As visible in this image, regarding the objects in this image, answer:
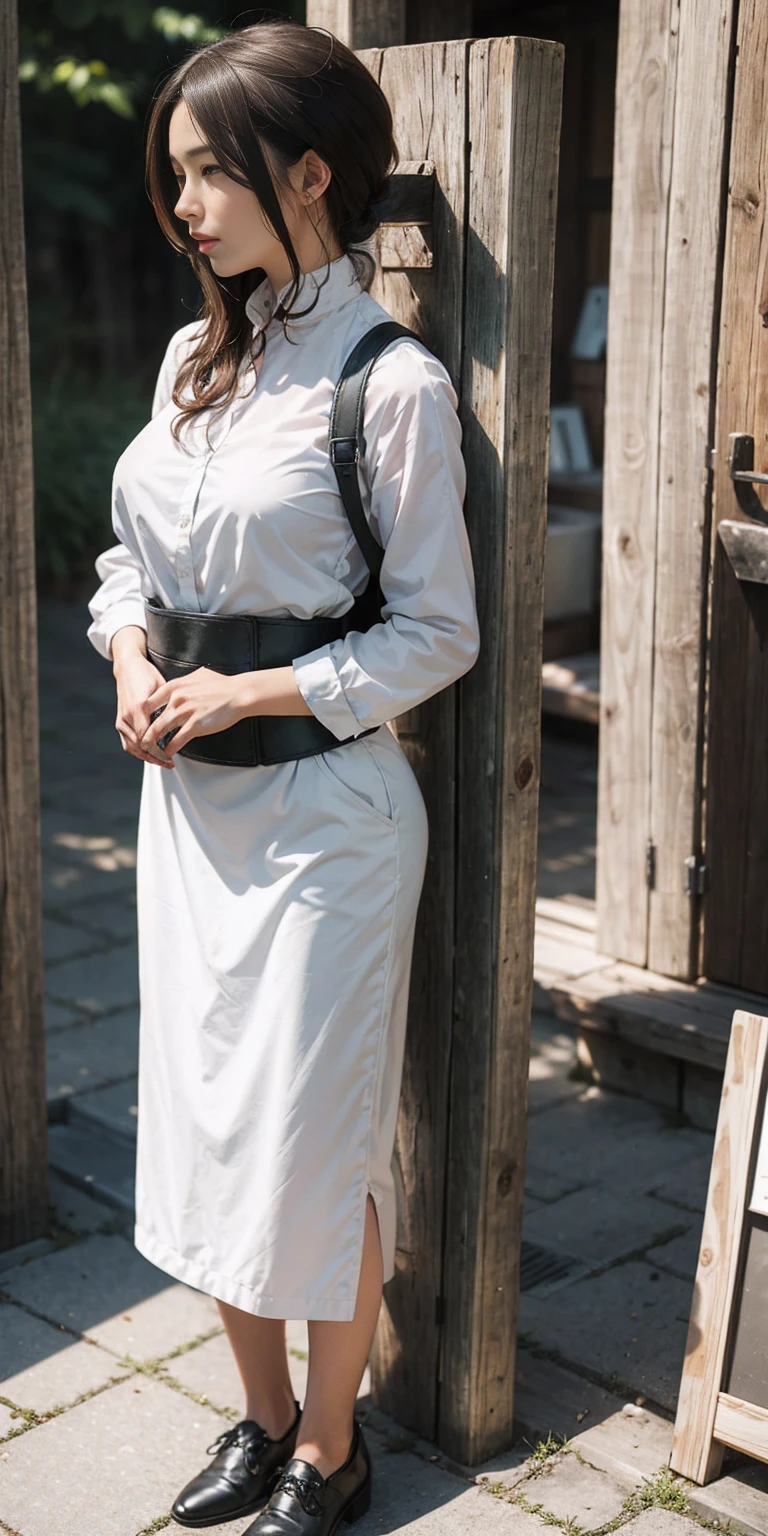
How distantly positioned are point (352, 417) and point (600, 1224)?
1947mm

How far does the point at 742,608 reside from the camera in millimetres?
3455

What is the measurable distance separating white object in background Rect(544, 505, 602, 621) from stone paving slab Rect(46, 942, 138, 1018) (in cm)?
168

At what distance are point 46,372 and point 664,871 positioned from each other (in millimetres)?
9197

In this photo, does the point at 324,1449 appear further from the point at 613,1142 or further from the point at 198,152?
the point at 198,152

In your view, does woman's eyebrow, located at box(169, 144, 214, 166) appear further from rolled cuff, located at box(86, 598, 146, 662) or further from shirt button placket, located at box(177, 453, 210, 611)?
rolled cuff, located at box(86, 598, 146, 662)

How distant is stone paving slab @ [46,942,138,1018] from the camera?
4.55m

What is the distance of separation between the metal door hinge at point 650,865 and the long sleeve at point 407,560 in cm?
170

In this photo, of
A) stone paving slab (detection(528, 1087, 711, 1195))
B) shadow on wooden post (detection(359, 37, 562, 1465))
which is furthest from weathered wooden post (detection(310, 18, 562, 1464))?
stone paving slab (detection(528, 1087, 711, 1195))

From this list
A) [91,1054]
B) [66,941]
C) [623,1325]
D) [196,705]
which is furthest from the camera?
[66,941]

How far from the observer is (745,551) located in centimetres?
337

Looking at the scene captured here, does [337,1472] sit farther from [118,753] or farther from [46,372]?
[46,372]

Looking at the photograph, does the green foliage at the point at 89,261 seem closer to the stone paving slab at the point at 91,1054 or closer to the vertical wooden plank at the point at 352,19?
the vertical wooden plank at the point at 352,19

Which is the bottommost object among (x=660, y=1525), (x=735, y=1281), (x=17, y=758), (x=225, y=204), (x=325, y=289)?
(x=660, y=1525)

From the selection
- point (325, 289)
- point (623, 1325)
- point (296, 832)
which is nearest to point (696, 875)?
point (623, 1325)
